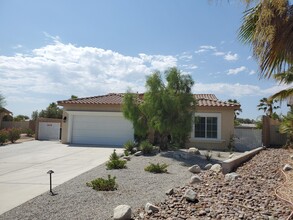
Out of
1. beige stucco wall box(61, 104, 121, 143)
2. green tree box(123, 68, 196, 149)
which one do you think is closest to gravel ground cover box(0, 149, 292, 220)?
green tree box(123, 68, 196, 149)

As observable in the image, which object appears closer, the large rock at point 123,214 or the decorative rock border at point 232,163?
the large rock at point 123,214

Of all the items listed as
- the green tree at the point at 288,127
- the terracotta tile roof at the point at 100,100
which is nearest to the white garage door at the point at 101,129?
the terracotta tile roof at the point at 100,100

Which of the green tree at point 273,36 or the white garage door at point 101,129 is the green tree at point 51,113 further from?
the green tree at point 273,36

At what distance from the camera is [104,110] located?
23.2 meters

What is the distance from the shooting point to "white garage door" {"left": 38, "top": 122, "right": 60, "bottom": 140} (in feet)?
91.2

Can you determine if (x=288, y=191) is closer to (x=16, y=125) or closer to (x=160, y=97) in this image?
(x=160, y=97)

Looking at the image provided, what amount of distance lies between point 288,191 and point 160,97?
1036 centimetres

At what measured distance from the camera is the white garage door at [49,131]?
27.8 m

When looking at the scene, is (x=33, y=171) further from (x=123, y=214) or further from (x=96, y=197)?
(x=123, y=214)

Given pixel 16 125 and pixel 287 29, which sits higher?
pixel 287 29

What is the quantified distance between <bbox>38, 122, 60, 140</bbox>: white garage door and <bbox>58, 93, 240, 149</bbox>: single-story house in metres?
5.19

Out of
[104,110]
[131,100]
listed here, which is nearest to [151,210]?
[131,100]

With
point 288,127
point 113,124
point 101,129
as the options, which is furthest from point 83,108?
point 288,127

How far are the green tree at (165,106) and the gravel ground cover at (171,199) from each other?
6158mm
